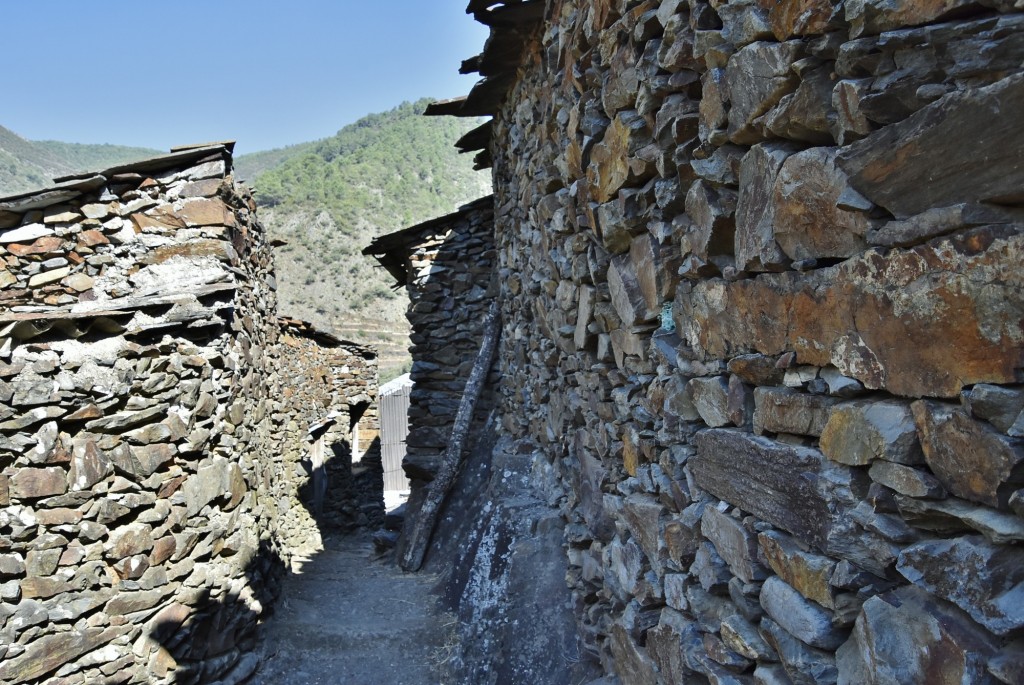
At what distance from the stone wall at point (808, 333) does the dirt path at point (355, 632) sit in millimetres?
2131

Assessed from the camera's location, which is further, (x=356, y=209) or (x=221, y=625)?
(x=356, y=209)

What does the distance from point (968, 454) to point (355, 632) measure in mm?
4779

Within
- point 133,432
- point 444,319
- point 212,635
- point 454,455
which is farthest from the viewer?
point 444,319

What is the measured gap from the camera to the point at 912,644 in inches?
51.1

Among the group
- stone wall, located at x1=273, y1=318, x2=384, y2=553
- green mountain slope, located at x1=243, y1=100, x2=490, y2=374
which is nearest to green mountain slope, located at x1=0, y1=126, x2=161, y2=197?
green mountain slope, located at x1=243, y1=100, x2=490, y2=374

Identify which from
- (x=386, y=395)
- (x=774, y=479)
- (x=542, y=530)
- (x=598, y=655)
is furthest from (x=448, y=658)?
(x=386, y=395)

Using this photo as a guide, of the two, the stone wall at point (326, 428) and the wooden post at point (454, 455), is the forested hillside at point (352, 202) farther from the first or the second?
the wooden post at point (454, 455)

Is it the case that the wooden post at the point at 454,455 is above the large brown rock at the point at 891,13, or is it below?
below

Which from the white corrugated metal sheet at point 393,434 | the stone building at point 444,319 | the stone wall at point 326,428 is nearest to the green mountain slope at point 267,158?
the white corrugated metal sheet at point 393,434

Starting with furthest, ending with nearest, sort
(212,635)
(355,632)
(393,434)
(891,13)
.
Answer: (393,434), (355,632), (212,635), (891,13)

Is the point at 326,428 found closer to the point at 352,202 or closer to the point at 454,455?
the point at 454,455

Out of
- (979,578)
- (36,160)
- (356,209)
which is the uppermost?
(36,160)

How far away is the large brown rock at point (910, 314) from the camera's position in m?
1.14

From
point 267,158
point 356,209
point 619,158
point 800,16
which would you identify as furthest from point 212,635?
point 267,158
